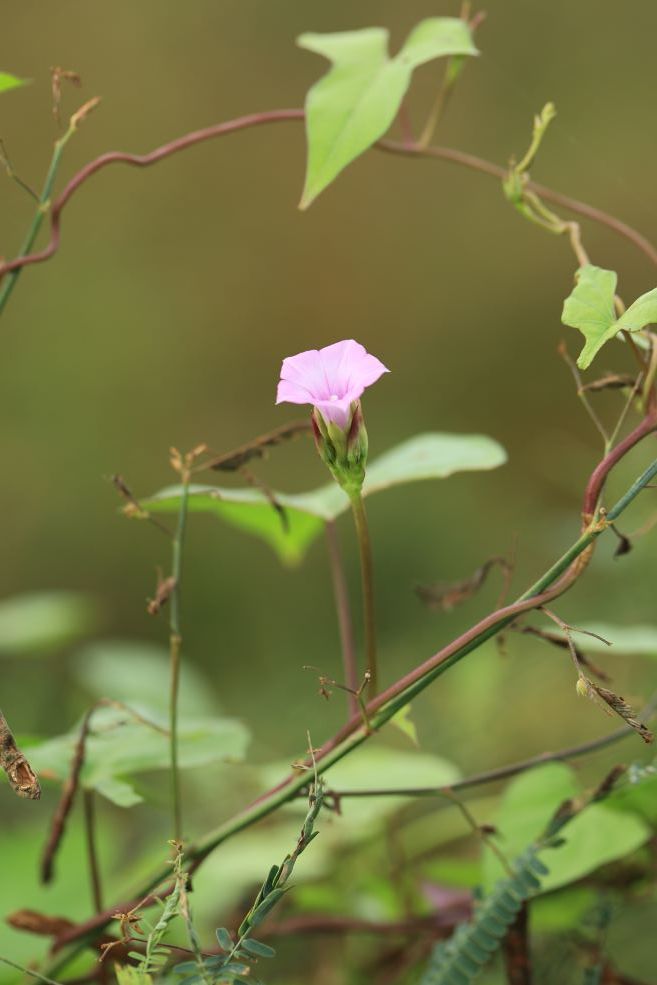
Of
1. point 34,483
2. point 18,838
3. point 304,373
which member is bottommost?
point 34,483

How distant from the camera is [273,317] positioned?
139cm

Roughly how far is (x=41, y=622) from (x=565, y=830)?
38cm

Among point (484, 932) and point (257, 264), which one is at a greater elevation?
point (484, 932)

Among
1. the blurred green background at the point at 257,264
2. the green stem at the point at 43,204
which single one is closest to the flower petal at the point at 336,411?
Answer: the green stem at the point at 43,204

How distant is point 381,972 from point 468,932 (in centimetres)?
17

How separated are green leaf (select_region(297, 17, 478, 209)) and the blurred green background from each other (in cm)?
94

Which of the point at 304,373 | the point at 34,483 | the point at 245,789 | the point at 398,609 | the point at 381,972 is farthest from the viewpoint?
the point at 34,483

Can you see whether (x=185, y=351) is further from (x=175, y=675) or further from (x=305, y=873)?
(x=175, y=675)

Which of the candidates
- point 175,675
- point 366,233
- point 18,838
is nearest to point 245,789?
point 18,838

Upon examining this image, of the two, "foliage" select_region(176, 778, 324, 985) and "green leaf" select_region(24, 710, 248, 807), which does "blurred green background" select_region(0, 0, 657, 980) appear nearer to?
"green leaf" select_region(24, 710, 248, 807)

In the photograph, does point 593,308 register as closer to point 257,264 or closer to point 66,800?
point 66,800

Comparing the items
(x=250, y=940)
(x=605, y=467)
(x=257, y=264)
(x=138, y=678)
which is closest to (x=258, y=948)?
(x=250, y=940)

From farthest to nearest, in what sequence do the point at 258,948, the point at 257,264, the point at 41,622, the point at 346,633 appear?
the point at 257,264 → the point at 41,622 → the point at 346,633 → the point at 258,948

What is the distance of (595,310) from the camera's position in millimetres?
197
